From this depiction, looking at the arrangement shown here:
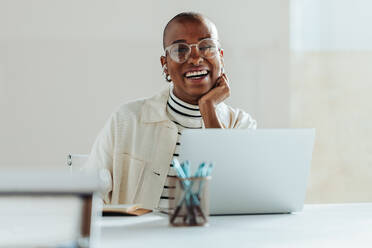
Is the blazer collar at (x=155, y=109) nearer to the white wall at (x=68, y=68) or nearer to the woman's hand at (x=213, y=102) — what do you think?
the woman's hand at (x=213, y=102)

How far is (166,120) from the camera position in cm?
204

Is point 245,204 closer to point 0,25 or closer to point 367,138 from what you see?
point 0,25

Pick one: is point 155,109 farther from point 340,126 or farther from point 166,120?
point 340,126

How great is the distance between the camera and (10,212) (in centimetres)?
89

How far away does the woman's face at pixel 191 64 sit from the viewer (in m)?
2.05

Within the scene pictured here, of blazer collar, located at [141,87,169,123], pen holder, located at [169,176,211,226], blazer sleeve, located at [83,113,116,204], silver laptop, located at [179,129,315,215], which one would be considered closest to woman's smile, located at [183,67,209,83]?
blazer collar, located at [141,87,169,123]

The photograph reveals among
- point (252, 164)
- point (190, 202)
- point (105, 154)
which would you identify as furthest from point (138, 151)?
→ point (190, 202)

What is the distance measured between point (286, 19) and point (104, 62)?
130 centimetres

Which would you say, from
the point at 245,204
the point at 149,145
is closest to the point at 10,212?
the point at 245,204

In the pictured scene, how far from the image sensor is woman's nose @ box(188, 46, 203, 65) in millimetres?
2025

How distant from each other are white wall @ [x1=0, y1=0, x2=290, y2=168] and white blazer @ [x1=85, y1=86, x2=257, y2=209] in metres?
1.45

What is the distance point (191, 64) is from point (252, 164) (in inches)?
32.1

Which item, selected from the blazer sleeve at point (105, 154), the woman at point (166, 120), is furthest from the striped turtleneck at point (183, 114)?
the blazer sleeve at point (105, 154)

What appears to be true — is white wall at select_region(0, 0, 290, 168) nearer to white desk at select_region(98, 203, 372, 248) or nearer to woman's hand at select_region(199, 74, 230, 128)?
woman's hand at select_region(199, 74, 230, 128)
